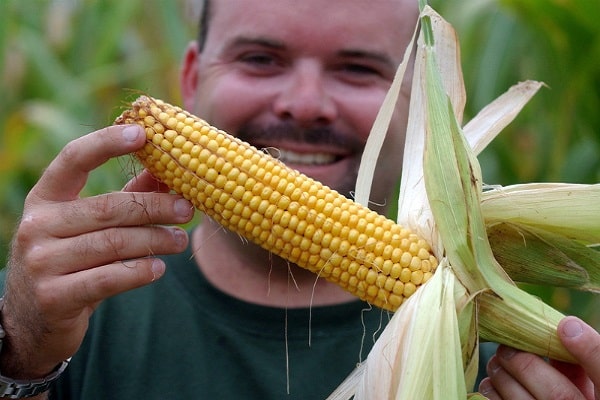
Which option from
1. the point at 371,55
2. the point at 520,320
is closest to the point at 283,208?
the point at 520,320

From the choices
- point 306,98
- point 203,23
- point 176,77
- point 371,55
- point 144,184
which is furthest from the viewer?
point 176,77

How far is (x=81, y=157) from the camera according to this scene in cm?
126

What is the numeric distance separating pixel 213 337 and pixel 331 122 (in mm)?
552

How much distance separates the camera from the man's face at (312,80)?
182 cm

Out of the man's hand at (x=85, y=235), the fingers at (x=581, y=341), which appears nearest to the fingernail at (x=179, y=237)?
the man's hand at (x=85, y=235)

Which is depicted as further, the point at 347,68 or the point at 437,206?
the point at 347,68

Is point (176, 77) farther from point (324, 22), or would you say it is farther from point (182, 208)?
point (182, 208)

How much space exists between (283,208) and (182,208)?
0.54 ft

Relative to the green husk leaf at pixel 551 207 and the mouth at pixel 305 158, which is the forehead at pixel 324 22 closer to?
the mouth at pixel 305 158

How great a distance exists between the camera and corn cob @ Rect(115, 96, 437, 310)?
1.26 meters

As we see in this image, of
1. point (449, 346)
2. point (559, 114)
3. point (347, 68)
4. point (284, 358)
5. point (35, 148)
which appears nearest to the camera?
point (449, 346)

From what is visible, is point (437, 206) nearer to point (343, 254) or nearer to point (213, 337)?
point (343, 254)

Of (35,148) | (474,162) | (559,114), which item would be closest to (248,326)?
(474,162)

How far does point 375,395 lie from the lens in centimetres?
125
